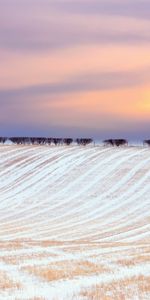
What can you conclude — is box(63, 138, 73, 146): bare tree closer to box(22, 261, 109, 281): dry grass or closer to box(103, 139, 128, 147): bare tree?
box(103, 139, 128, 147): bare tree

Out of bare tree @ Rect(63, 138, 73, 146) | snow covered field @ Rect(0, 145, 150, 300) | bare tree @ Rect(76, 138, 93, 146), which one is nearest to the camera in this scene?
snow covered field @ Rect(0, 145, 150, 300)

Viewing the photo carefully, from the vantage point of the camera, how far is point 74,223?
160ft

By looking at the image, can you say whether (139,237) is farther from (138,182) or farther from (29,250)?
(138,182)

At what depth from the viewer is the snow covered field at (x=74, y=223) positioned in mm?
Result: 19016

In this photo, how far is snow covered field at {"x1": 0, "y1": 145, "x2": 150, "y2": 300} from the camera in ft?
62.4

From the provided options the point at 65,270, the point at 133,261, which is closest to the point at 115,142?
the point at 133,261

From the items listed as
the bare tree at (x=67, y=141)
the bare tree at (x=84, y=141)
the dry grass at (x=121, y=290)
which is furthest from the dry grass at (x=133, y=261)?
the bare tree at (x=67, y=141)

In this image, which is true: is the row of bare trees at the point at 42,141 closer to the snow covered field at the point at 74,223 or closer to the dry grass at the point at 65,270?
the snow covered field at the point at 74,223

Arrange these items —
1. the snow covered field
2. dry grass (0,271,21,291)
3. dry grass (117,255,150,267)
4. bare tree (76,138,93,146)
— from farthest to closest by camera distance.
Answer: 1. bare tree (76,138,93,146)
2. dry grass (117,255,150,267)
3. the snow covered field
4. dry grass (0,271,21,291)

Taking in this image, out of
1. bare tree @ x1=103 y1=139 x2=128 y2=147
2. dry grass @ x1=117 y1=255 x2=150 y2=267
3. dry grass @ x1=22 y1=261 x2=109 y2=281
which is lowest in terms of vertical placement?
dry grass @ x1=117 y1=255 x2=150 y2=267

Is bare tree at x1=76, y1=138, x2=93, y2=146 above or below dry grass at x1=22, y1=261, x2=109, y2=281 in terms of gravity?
above

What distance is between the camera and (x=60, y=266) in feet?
72.1

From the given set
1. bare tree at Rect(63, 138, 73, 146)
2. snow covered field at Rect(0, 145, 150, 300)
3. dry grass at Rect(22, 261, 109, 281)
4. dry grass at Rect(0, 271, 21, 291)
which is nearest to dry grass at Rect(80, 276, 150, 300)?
snow covered field at Rect(0, 145, 150, 300)

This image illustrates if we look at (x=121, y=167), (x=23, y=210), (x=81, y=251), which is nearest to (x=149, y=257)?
(x=81, y=251)
